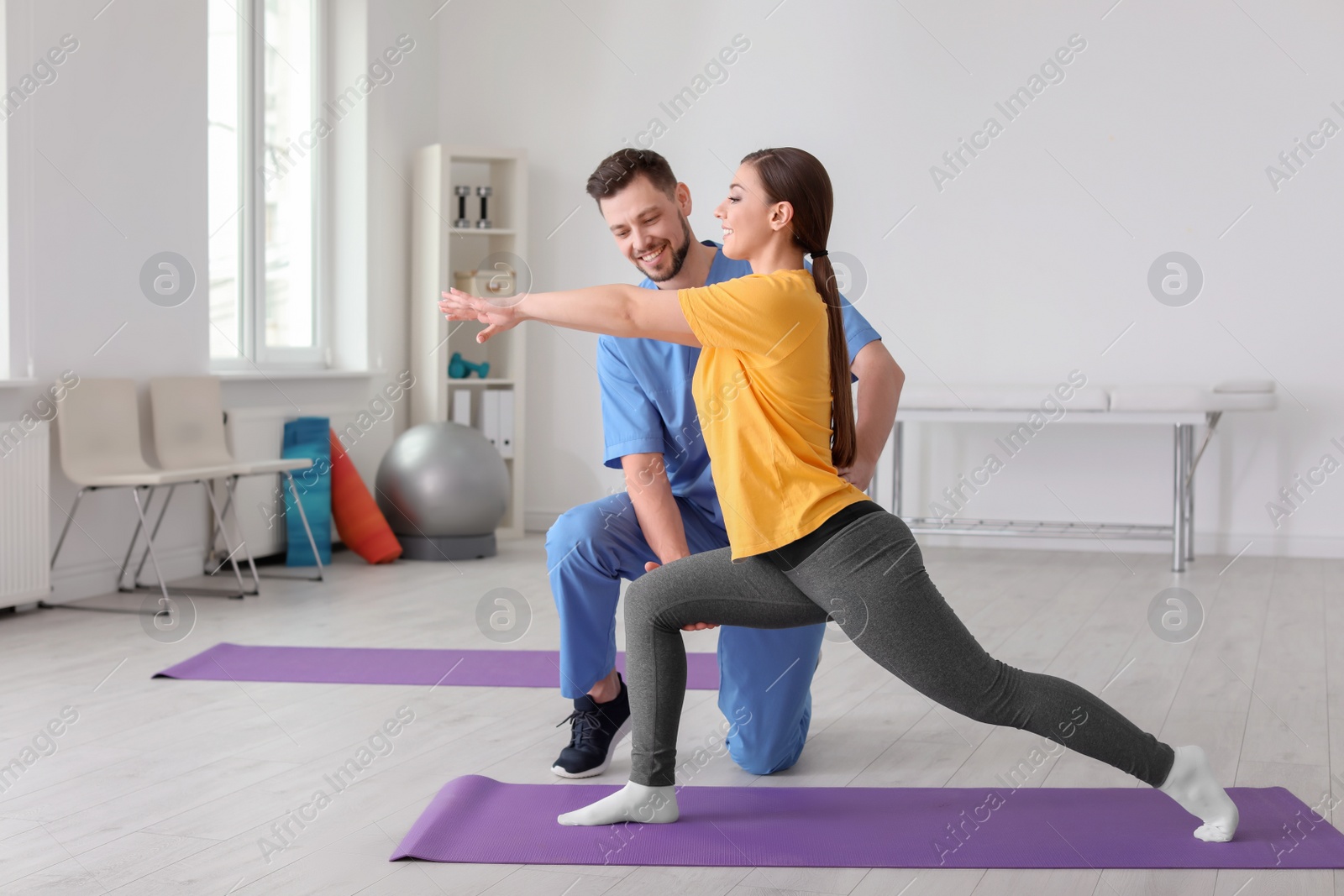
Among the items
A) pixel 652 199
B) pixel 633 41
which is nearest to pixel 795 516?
pixel 652 199

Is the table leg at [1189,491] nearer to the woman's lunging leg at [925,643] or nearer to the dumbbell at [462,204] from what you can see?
the dumbbell at [462,204]

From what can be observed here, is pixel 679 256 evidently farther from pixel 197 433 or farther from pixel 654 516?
pixel 197 433

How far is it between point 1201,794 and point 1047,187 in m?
4.13

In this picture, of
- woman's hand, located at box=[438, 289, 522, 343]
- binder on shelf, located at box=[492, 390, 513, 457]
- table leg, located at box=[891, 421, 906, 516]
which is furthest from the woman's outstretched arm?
binder on shelf, located at box=[492, 390, 513, 457]

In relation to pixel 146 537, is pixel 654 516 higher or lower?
higher

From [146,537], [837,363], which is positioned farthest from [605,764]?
[146,537]

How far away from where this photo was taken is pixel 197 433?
4.46 m

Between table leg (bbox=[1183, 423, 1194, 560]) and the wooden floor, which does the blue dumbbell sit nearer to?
the wooden floor

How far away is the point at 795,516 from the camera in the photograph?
1.75 metres

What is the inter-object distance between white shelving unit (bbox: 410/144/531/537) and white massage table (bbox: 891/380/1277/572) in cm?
182

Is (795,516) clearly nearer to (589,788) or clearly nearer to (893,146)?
(589,788)

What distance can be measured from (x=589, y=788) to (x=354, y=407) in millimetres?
3778

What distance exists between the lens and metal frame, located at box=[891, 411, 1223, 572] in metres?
4.96

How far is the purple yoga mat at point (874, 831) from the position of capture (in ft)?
6.13
